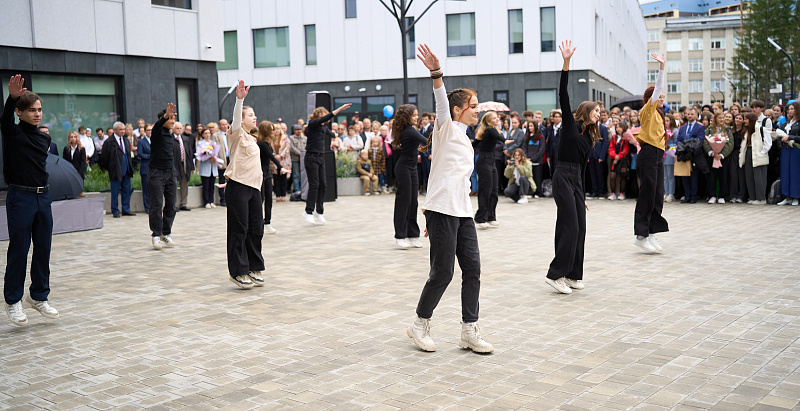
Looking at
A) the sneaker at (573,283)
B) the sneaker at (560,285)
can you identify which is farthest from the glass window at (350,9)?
the sneaker at (560,285)

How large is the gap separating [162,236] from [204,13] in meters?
14.3

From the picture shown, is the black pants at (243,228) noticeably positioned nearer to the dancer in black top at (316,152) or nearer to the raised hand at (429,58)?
the raised hand at (429,58)

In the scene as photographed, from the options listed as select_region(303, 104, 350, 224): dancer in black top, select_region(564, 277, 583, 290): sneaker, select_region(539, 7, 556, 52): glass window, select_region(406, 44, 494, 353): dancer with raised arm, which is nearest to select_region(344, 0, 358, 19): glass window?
select_region(539, 7, 556, 52): glass window

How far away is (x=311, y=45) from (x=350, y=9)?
9.39 feet

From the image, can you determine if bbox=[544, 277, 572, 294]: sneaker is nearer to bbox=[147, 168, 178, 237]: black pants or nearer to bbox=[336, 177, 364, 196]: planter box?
bbox=[147, 168, 178, 237]: black pants

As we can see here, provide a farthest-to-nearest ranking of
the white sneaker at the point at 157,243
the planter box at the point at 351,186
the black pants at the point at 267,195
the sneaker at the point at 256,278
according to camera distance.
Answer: the planter box at the point at 351,186 < the black pants at the point at 267,195 < the white sneaker at the point at 157,243 < the sneaker at the point at 256,278

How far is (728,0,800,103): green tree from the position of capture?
62688 mm

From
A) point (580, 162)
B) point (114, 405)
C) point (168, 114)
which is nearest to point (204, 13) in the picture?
point (168, 114)

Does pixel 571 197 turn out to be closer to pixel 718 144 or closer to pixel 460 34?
pixel 718 144

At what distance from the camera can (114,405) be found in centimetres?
471

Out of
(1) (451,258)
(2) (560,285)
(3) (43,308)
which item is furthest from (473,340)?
(3) (43,308)

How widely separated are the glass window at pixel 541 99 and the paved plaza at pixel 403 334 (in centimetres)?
2616

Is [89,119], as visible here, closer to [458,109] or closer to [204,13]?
[204,13]

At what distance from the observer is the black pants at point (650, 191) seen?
388 inches
